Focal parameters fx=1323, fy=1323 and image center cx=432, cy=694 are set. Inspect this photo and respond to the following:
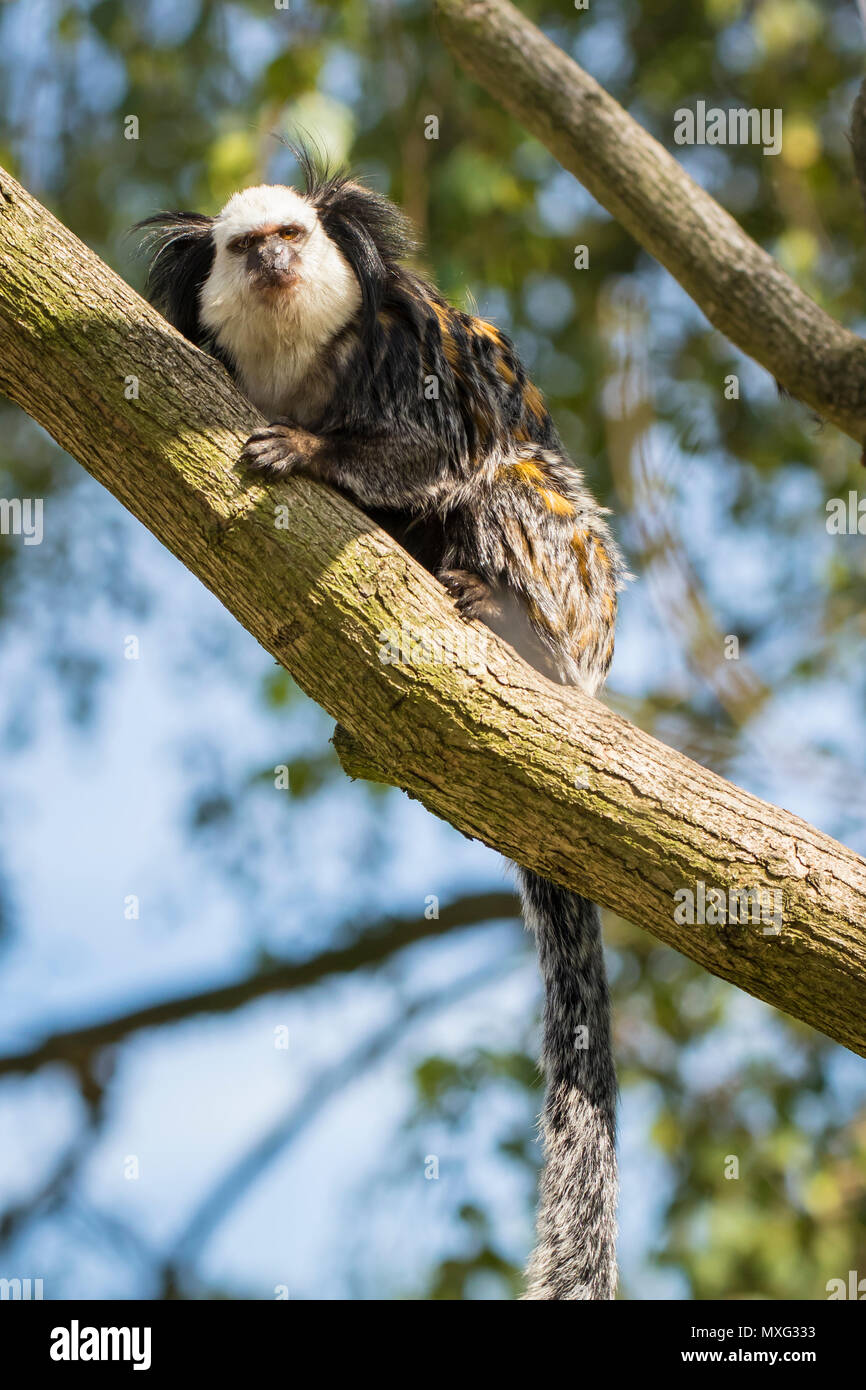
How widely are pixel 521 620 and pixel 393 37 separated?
4.91 m

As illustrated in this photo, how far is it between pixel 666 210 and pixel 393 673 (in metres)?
2.19

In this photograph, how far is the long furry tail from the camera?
370cm

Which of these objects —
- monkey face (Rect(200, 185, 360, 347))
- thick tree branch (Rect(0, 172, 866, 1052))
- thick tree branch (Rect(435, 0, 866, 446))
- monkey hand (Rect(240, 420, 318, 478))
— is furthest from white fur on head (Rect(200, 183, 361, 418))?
thick tree branch (Rect(435, 0, 866, 446))

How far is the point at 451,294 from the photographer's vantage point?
18.0 ft

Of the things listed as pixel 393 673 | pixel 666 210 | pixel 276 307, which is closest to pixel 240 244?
pixel 276 307

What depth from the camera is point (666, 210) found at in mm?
4438

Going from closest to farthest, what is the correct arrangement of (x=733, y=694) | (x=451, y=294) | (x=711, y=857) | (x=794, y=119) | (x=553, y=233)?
1. (x=711, y=857)
2. (x=451, y=294)
3. (x=733, y=694)
4. (x=794, y=119)
5. (x=553, y=233)

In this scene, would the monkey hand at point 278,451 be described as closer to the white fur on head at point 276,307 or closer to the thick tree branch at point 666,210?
the white fur on head at point 276,307

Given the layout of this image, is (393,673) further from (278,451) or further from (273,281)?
(273,281)

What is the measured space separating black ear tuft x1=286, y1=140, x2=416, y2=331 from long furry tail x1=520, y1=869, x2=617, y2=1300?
1.89 meters

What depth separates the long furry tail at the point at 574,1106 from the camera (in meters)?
3.70

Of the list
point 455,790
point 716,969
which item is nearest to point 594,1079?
point 716,969

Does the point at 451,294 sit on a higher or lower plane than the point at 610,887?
higher
